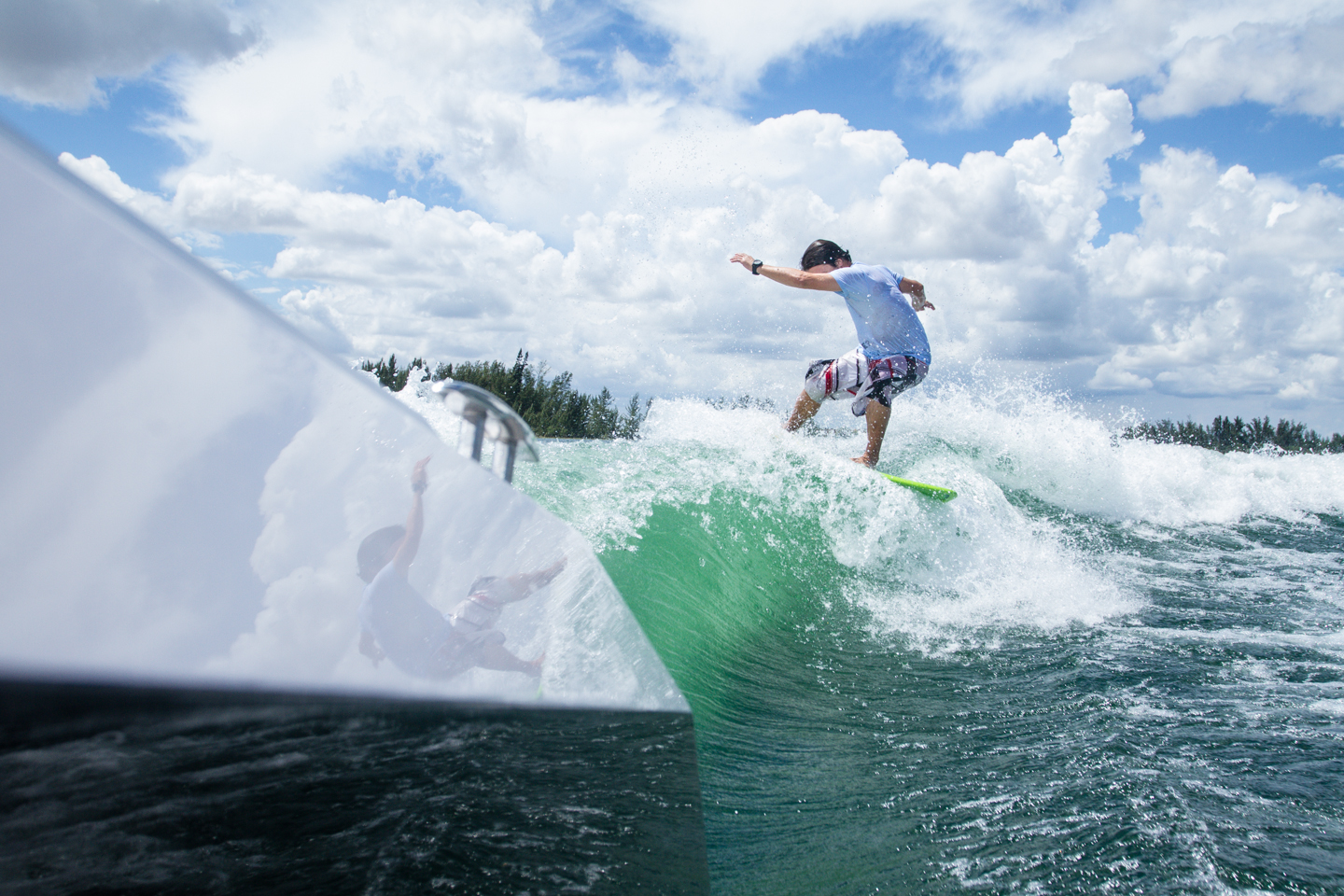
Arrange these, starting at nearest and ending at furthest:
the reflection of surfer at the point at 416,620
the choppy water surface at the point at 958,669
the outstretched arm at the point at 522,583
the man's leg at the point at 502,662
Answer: the reflection of surfer at the point at 416,620, the man's leg at the point at 502,662, the outstretched arm at the point at 522,583, the choppy water surface at the point at 958,669

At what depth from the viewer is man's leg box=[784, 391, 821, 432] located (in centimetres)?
643

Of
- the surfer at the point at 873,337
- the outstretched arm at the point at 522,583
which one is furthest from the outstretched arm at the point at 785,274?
the outstretched arm at the point at 522,583

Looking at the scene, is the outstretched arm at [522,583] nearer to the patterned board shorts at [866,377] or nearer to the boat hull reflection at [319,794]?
the boat hull reflection at [319,794]

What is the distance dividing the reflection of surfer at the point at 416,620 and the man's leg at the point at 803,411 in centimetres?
544

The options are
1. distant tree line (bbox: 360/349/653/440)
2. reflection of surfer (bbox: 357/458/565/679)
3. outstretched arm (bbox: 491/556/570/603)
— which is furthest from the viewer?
distant tree line (bbox: 360/349/653/440)

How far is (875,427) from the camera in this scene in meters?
6.07

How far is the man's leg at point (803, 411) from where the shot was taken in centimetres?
643

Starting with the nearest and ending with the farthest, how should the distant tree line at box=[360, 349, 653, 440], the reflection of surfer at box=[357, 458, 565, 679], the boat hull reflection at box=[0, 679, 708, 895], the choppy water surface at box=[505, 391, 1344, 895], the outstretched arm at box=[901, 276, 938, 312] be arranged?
the boat hull reflection at box=[0, 679, 708, 895] → the reflection of surfer at box=[357, 458, 565, 679] → the choppy water surface at box=[505, 391, 1344, 895] → the outstretched arm at box=[901, 276, 938, 312] → the distant tree line at box=[360, 349, 653, 440]

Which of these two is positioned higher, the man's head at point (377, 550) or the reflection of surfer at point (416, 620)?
the man's head at point (377, 550)

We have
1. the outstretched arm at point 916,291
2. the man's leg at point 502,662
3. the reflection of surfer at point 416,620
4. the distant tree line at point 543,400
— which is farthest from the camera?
the distant tree line at point 543,400

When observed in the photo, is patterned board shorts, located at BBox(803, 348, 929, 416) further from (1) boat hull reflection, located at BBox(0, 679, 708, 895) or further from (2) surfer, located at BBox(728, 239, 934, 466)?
(1) boat hull reflection, located at BBox(0, 679, 708, 895)

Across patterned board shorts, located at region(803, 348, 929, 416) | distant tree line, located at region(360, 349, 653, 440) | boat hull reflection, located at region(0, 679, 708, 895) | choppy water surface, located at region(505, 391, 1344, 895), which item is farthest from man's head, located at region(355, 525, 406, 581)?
distant tree line, located at region(360, 349, 653, 440)

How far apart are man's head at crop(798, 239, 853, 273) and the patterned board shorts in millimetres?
704

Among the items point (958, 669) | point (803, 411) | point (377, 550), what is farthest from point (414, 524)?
point (803, 411)
